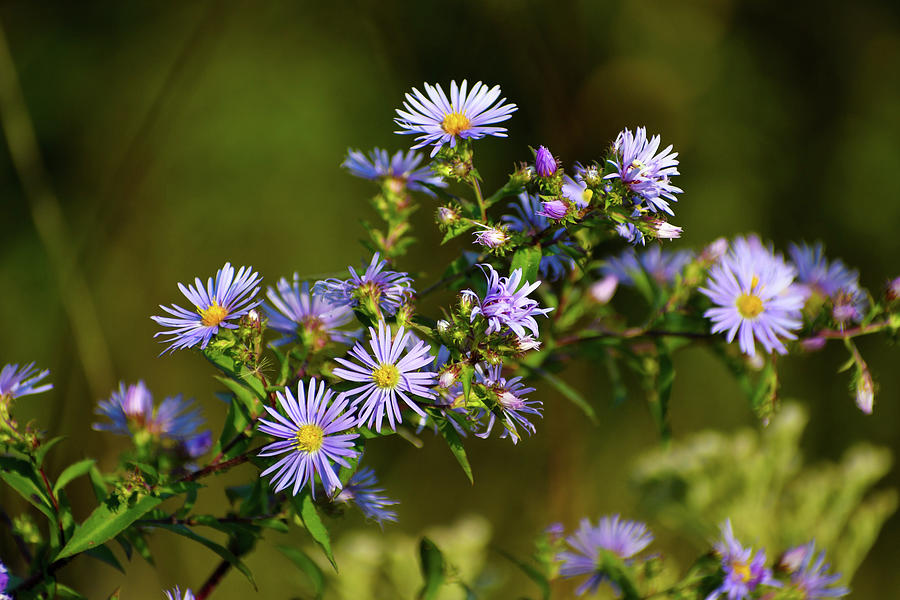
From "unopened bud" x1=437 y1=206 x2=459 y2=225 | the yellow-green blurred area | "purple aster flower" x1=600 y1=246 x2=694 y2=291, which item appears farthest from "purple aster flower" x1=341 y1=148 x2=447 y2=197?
the yellow-green blurred area

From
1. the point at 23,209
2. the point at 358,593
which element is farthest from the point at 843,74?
the point at 23,209

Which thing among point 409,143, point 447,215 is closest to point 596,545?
point 447,215

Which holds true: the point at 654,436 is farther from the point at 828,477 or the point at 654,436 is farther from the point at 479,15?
the point at 479,15

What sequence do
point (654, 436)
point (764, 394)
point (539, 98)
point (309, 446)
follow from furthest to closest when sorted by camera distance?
point (654, 436)
point (539, 98)
point (764, 394)
point (309, 446)

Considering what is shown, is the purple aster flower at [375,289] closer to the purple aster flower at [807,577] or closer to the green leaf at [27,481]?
the green leaf at [27,481]

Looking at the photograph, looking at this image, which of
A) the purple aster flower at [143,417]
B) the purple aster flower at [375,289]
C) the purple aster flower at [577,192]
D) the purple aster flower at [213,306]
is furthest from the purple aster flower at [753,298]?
the purple aster flower at [143,417]

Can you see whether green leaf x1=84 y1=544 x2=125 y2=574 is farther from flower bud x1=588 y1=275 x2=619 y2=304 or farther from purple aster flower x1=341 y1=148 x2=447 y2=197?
flower bud x1=588 y1=275 x2=619 y2=304
